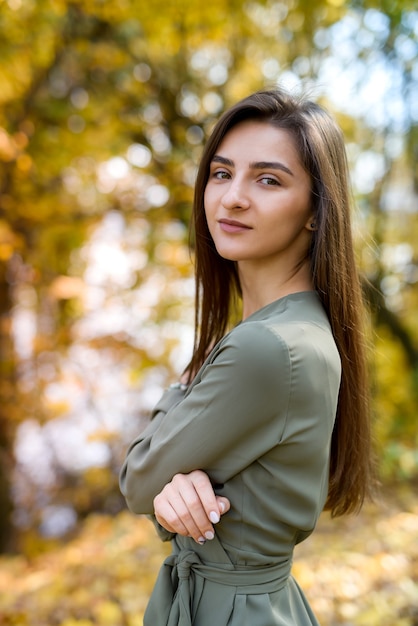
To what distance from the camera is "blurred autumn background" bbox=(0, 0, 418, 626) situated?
3.64 meters

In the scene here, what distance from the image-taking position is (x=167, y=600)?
1.34 m

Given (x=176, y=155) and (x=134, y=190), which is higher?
(x=176, y=155)

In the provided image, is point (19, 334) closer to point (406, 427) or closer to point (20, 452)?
point (20, 452)

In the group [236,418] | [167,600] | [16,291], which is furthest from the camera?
[16,291]

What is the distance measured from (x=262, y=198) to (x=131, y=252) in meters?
4.36

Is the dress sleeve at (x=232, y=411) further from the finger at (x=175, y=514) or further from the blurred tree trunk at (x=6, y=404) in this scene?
the blurred tree trunk at (x=6, y=404)

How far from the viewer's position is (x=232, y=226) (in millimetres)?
1422

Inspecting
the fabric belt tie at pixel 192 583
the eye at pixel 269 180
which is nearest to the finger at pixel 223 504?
the fabric belt tie at pixel 192 583

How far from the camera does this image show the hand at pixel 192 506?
1.18 m

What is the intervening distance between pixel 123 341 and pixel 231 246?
3.98 meters

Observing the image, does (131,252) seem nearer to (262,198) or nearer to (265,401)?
(262,198)

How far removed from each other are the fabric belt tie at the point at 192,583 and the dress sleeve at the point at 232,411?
202 millimetres

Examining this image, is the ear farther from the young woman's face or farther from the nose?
the nose

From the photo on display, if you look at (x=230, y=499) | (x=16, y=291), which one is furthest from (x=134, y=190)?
(x=230, y=499)
